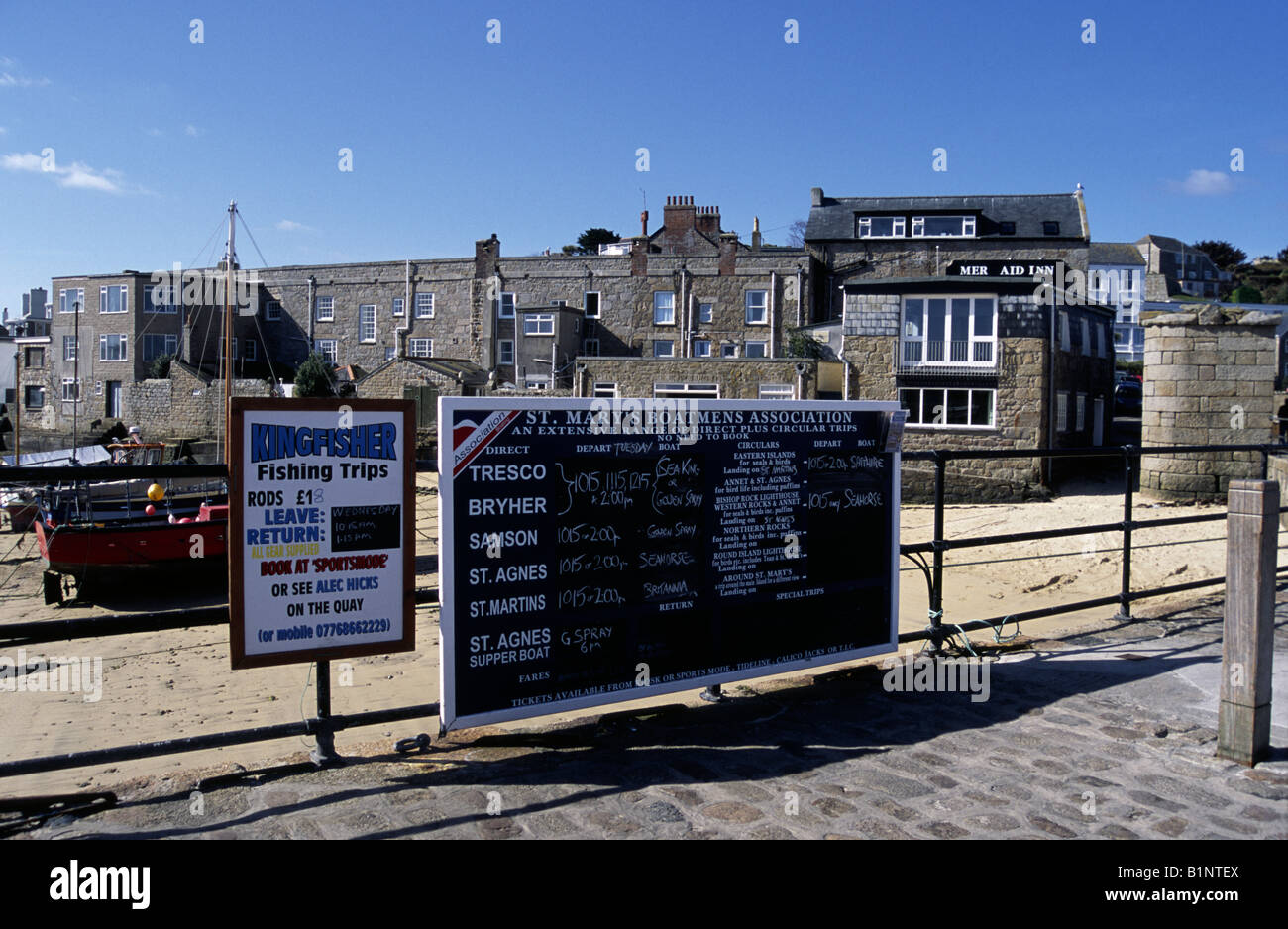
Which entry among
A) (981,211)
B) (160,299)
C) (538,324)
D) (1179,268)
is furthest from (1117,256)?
(160,299)

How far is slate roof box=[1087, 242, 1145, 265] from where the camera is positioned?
82.6 meters

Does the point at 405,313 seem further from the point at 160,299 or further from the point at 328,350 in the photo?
the point at 160,299

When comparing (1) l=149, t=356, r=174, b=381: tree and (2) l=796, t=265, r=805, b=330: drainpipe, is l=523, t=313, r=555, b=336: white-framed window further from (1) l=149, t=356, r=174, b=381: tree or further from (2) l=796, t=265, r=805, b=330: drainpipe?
(1) l=149, t=356, r=174, b=381: tree

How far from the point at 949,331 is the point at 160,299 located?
5171 centimetres

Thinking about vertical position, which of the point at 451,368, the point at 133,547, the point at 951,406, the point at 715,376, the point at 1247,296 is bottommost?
the point at 133,547

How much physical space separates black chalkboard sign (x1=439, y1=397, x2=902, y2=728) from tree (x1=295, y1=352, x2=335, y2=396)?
170 feet

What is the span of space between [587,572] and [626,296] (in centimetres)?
5247

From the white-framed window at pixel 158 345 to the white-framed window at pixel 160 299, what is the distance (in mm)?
1582

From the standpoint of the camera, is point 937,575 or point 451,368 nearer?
point 937,575

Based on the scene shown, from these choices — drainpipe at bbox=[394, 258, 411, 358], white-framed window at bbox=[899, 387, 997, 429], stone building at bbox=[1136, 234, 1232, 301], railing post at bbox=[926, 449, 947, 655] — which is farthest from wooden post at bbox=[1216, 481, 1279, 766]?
stone building at bbox=[1136, 234, 1232, 301]

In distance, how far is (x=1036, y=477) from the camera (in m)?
28.7

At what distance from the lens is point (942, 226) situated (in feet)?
177

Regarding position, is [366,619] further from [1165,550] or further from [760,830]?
[1165,550]
